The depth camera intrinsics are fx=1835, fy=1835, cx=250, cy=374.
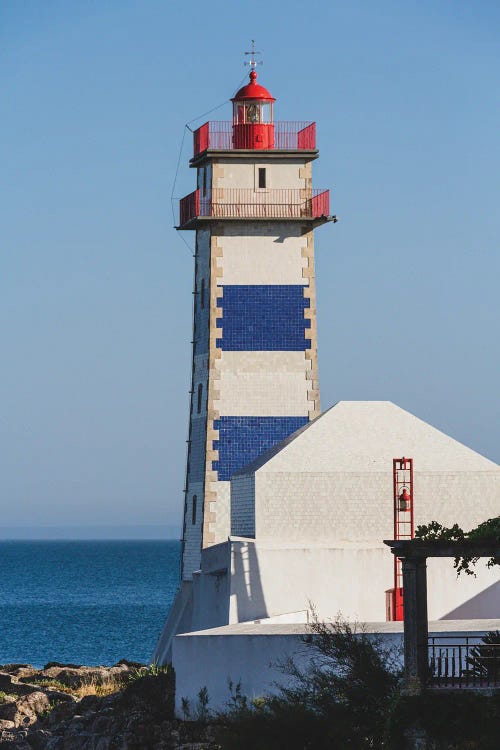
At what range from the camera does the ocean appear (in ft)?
221

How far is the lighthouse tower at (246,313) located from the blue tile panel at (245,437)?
0.02 meters

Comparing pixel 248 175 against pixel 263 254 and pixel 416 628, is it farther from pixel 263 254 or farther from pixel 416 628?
pixel 416 628

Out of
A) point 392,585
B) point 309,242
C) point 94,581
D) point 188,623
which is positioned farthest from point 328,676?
point 94,581

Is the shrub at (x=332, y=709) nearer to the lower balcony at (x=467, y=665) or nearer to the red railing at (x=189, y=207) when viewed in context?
the lower balcony at (x=467, y=665)

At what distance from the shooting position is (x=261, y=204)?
1657 inches

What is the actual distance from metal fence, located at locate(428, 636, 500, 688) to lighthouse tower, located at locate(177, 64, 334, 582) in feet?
46.4

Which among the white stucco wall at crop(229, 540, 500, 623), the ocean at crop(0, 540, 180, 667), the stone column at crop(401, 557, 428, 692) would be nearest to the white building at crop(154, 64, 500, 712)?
the white stucco wall at crop(229, 540, 500, 623)

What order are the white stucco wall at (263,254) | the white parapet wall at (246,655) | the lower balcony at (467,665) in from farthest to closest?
the white stucco wall at (263,254), the white parapet wall at (246,655), the lower balcony at (467,665)

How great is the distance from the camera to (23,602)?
333 ft

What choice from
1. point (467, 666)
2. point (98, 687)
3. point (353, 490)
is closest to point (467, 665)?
point (467, 666)

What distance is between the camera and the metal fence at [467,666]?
25.0 metres

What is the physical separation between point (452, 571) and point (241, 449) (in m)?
7.18

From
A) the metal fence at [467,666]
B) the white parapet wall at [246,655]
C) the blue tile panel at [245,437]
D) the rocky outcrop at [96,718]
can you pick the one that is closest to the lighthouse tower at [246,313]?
the blue tile panel at [245,437]

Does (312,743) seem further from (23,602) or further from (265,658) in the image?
(23,602)
